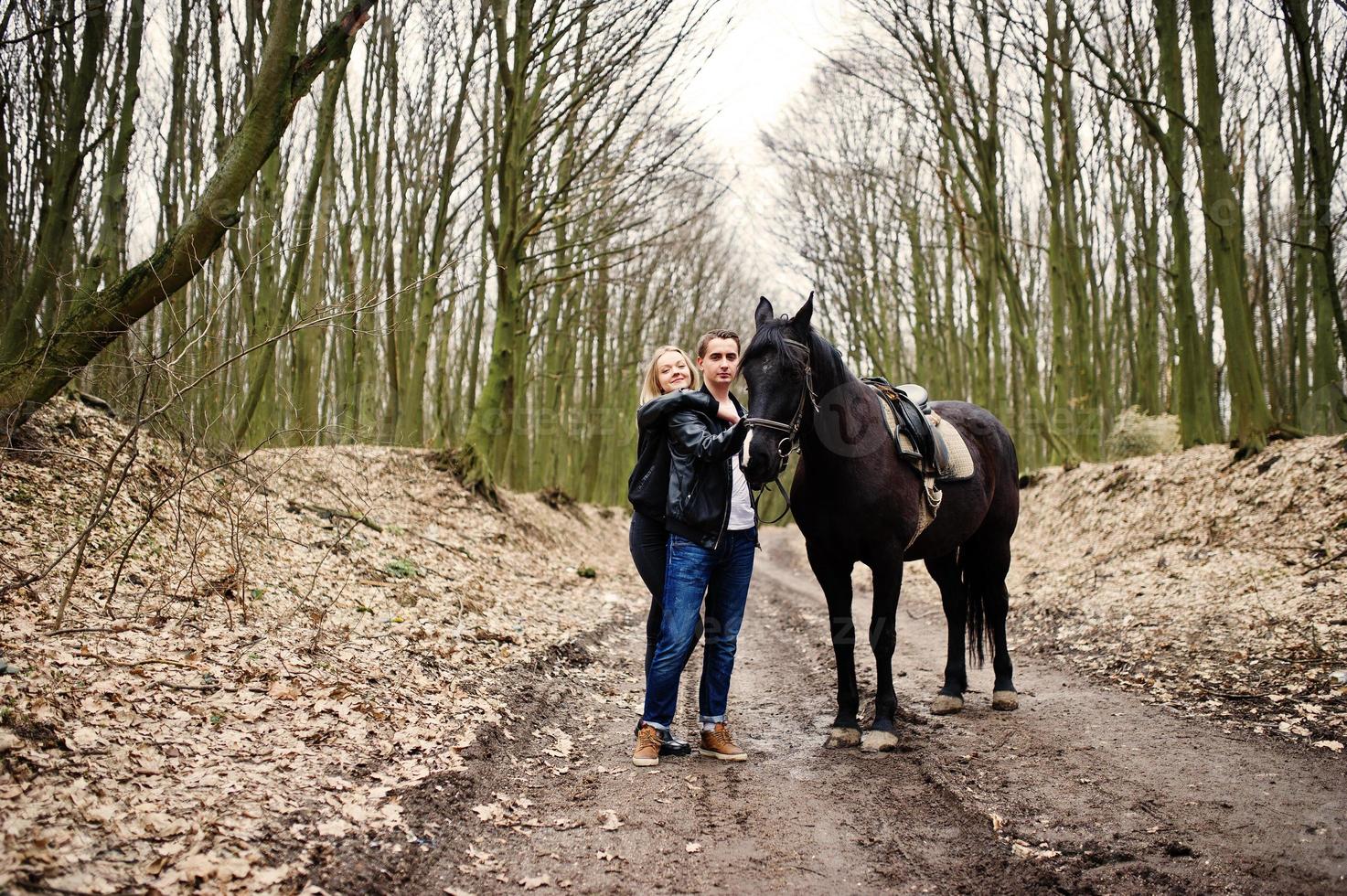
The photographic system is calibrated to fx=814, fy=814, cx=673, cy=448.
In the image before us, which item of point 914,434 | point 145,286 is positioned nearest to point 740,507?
point 914,434

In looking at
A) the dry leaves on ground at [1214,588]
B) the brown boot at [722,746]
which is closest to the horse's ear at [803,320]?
the brown boot at [722,746]

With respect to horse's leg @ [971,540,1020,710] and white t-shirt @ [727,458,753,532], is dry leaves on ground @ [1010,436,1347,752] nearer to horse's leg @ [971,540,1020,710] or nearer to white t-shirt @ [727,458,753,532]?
horse's leg @ [971,540,1020,710]

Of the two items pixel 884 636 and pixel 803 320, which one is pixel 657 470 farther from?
pixel 884 636

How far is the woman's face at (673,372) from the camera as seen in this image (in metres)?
4.13

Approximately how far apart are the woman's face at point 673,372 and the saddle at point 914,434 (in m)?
1.36

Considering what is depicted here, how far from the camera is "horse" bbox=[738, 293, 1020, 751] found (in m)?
3.85

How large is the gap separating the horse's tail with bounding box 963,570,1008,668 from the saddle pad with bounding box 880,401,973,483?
0.91 m

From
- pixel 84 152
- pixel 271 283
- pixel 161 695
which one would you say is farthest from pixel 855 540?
pixel 271 283

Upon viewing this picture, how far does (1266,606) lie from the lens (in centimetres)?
580

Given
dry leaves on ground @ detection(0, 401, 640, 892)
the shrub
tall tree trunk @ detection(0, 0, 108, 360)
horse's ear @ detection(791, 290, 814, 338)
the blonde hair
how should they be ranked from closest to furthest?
dry leaves on ground @ detection(0, 401, 640, 892), horse's ear @ detection(791, 290, 814, 338), the blonde hair, tall tree trunk @ detection(0, 0, 108, 360), the shrub

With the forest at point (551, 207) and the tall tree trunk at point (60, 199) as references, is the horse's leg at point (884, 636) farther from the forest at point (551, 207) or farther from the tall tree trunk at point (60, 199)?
the tall tree trunk at point (60, 199)

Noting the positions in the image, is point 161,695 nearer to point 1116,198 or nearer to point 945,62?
point 945,62

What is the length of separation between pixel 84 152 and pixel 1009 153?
60.8 ft

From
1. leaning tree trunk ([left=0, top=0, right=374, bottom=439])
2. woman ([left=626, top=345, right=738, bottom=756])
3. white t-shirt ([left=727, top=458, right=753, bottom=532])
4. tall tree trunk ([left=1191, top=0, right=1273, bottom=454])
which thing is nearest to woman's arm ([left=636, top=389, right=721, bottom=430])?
woman ([left=626, top=345, right=738, bottom=756])
